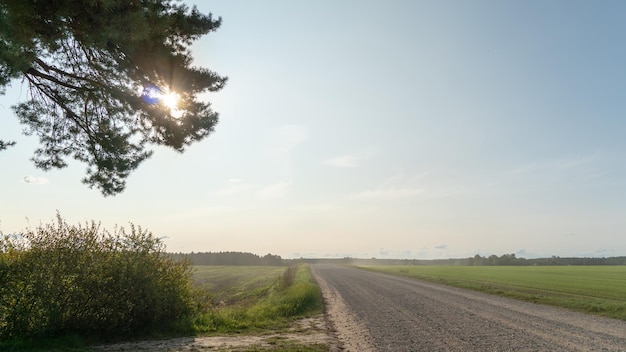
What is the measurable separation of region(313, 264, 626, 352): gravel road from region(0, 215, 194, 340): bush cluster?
684 centimetres

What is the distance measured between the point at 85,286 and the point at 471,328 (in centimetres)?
1334

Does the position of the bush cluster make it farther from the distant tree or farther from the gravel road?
the gravel road

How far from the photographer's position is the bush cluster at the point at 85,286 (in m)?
10.8

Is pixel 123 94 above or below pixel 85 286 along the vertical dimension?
above

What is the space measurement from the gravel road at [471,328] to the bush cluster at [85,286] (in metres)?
6.84

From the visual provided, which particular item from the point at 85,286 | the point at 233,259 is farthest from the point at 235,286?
the point at 233,259

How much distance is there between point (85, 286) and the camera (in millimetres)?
12000

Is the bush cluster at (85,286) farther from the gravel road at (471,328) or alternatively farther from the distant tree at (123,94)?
the gravel road at (471,328)

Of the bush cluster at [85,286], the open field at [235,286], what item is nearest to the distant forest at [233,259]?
the open field at [235,286]

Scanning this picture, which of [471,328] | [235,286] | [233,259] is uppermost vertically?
[233,259]

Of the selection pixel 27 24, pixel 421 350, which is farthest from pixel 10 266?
pixel 421 350

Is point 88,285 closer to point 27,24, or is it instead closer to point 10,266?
point 10,266

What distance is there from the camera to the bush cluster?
10773 millimetres

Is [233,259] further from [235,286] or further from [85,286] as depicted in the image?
[85,286]
